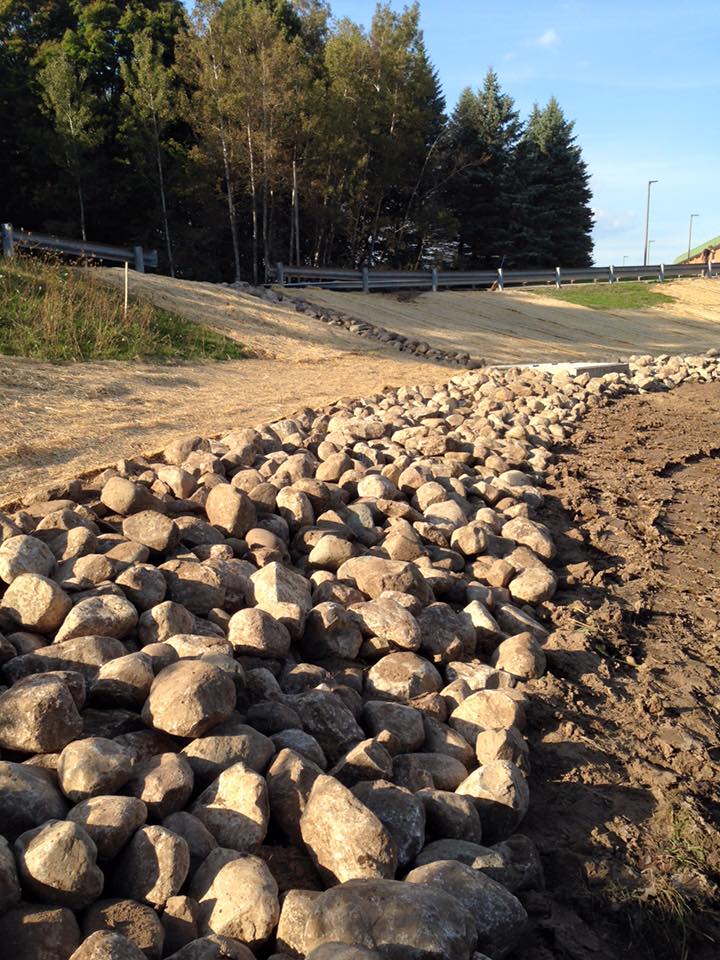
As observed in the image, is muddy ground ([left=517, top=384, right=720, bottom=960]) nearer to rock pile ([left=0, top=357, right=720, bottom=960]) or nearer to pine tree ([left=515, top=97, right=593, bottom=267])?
rock pile ([left=0, top=357, right=720, bottom=960])

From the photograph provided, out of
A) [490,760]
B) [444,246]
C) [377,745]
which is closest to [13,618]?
[377,745]

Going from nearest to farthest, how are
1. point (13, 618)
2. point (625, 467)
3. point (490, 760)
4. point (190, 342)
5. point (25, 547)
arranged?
point (490, 760) < point (13, 618) < point (25, 547) < point (625, 467) < point (190, 342)

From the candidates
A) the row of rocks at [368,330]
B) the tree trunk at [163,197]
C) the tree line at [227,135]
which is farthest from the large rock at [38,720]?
the tree trunk at [163,197]

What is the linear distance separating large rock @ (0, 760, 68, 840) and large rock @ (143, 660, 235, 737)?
36 centimetres

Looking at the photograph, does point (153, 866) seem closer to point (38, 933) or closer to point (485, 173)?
point (38, 933)

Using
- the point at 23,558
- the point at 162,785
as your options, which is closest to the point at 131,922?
the point at 162,785

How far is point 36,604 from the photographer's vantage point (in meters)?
3.11

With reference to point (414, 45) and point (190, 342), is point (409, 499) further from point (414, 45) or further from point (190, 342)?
point (414, 45)

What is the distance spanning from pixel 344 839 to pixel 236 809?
1.00 feet

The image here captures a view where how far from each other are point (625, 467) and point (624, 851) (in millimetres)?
4832

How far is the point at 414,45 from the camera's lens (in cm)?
3253

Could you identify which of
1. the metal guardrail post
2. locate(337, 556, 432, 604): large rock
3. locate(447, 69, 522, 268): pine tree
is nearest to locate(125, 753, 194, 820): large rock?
locate(337, 556, 432, 604): large rock

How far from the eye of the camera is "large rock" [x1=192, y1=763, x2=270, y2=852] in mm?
2248

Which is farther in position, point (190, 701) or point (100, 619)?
point (100, 619)
